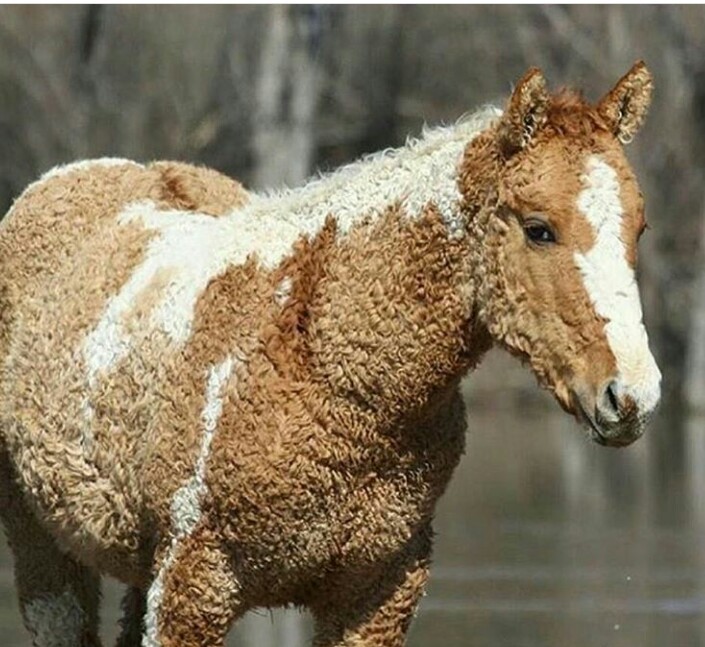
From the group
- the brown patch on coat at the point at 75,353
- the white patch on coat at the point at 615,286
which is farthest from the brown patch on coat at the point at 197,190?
the white patch on coat at the point at 615,286

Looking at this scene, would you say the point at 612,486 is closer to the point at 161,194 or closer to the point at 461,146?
the point at 161,194

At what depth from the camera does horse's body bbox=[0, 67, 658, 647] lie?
570cm

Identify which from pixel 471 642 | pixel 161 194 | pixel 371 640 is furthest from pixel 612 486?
pixel 371 640

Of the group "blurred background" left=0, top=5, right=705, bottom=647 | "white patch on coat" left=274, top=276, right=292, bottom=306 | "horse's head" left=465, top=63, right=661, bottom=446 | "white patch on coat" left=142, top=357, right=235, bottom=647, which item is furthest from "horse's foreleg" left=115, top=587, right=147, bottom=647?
"blurred background" left=0, top=5, right=705, bottom=647

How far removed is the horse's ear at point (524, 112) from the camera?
5.40 meters

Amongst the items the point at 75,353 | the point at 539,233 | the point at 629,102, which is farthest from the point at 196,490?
the point at 629,102

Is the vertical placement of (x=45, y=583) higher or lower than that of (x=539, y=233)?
lower

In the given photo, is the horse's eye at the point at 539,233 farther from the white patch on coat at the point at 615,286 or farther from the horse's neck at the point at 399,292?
the horse's neck at the point at 399,292

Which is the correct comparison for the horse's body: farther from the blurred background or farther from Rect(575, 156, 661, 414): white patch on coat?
the blurred background

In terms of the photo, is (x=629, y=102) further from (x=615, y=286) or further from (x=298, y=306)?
(x=298, y=306)

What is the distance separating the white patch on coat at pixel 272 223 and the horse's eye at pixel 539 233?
306 millimetres

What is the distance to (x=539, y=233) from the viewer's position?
5395 millimetres

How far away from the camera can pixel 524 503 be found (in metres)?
16.1

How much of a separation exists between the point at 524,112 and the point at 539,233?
0.32m
